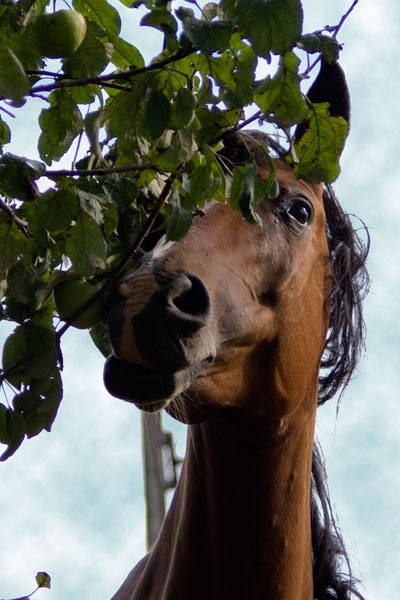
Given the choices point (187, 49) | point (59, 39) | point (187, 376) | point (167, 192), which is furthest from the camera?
point (187, 376)

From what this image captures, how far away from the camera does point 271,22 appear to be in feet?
5.46

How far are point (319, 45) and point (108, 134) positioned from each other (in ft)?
1.58

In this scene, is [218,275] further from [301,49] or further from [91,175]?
[301,49]

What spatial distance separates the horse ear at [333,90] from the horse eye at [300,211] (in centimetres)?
47

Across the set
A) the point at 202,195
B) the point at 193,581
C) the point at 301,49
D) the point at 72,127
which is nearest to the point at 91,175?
the point at 72,127

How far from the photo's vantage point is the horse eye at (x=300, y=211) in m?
2.99

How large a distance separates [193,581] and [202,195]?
141cm

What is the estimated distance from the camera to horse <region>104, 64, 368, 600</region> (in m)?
2.23

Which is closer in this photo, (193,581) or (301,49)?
(301,49)

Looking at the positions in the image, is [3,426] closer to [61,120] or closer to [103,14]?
[61,120]

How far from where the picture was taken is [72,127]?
197 cm

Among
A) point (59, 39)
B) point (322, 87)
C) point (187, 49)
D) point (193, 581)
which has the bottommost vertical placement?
point (193, 581)

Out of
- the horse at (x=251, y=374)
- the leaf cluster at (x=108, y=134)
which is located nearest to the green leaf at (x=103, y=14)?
the leaf cluster at (x=108, y=134)

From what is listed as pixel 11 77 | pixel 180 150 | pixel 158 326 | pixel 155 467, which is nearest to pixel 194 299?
pixel 158 326
